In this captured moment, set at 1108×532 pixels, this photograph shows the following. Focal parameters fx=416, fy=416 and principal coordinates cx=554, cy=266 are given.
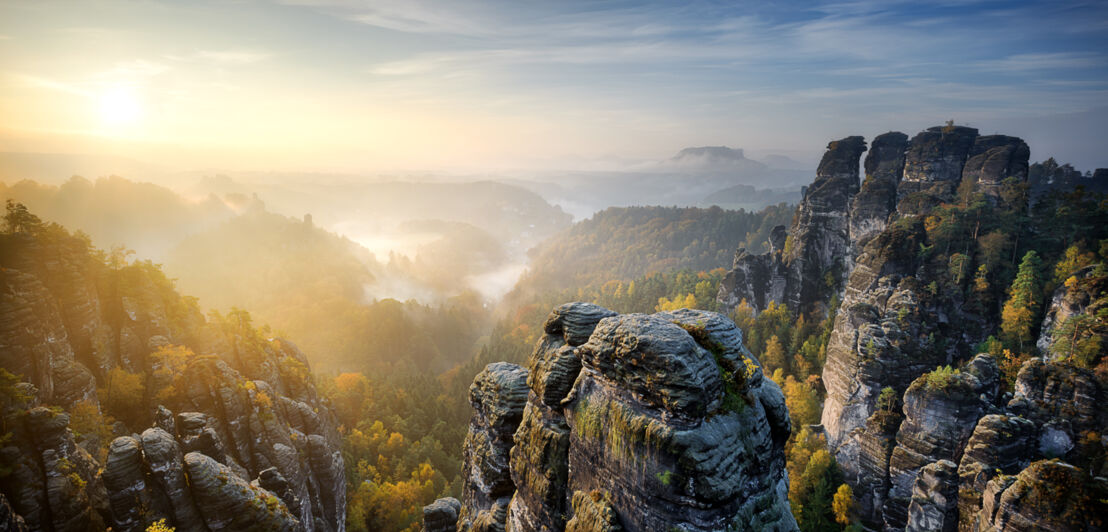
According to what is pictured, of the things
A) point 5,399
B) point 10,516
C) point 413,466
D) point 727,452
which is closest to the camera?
point 727,452

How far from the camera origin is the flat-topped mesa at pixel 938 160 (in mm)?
54638

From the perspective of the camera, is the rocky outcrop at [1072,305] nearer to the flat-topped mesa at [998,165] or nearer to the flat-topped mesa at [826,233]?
the flat-topped mesa at [998,165]

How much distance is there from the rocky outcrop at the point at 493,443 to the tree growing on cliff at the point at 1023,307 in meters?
44.1

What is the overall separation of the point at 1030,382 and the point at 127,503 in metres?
46.4

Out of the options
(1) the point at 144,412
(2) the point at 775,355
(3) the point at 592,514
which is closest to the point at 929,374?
(2) the point at 775,355

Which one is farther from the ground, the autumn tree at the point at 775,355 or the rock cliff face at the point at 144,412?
the rock cliff face at the point at 144,412

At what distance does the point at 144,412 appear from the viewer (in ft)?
80.8

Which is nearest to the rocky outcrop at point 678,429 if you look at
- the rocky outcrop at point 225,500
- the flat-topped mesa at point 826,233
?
the rocky outcrop at point 225,500

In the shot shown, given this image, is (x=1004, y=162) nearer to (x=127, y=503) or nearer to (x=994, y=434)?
(x=994, y=434)

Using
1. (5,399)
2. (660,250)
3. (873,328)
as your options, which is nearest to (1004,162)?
(873,328)

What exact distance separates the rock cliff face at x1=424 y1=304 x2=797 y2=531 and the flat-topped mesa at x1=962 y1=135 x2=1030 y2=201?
5912 cm

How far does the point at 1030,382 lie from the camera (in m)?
25.5

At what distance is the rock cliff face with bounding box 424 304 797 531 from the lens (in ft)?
30.9

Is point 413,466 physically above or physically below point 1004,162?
below
